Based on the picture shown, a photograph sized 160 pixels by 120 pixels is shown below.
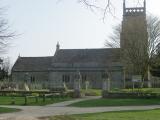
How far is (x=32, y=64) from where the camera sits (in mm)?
94875

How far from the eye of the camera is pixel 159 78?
75.4 meters

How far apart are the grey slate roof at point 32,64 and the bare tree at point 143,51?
93.8ft

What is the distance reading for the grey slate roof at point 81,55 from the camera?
88.9m

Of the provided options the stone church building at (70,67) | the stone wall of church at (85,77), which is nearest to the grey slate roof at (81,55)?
the stone church building at (70,67)

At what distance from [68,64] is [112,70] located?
987 cm

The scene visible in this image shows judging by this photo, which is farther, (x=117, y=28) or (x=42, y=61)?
(x=42, y=61)

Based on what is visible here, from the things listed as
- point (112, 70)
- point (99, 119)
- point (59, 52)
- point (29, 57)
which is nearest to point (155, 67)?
point (112, 70)

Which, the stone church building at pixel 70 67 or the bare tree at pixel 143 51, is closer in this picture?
the bare tree at pixel 143 51

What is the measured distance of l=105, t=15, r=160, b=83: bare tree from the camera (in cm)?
6600

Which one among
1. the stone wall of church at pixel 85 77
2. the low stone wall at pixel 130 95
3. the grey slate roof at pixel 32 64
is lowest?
the low stone wall at pixel 130 95

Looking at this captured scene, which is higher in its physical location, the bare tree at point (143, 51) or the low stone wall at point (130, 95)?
the bare tree at point (143, 51)

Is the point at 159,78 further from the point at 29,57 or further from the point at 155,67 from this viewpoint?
the point at 29,57

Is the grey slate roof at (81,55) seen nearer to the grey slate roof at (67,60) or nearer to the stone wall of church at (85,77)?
the grey slate roof at (67,60)

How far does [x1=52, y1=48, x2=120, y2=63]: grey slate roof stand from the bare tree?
61.2 feet
